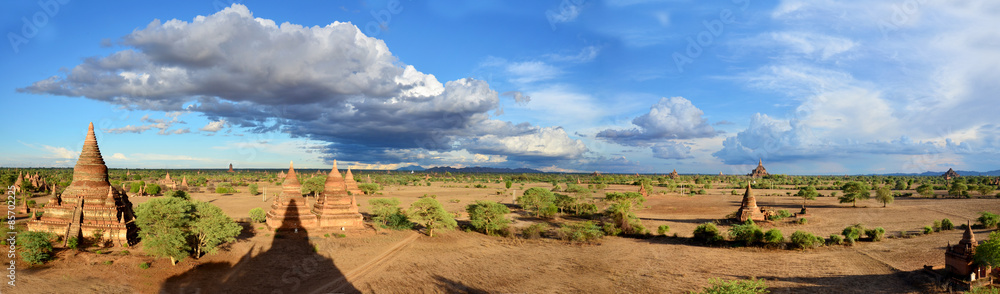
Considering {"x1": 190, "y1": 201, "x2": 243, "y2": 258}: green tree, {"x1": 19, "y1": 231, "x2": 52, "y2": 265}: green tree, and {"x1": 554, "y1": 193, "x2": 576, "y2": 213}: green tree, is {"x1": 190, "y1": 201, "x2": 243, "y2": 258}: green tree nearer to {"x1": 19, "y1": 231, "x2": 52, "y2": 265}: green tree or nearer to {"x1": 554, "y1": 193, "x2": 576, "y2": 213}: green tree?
{"x1": 19, "y1": 231, "x2": 52, "y2": 265}: green tree

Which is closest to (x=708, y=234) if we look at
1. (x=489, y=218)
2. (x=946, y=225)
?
(x=489, y=218)

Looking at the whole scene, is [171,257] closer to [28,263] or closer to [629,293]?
[28,263]

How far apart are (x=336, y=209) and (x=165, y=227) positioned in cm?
1301

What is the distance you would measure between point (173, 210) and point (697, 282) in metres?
28.8

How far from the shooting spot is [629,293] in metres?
22.0

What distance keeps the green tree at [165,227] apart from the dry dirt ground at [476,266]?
95 centimetres

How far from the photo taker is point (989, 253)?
757 inches

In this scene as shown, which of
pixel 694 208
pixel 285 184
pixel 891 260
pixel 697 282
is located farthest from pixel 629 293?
pixel 694 208

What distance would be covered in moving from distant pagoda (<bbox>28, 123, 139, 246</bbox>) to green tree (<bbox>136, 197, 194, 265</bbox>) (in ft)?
8.53

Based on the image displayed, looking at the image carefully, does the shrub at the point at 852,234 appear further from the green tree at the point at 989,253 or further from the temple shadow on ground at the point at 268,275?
the temple shadow on ground at the point at 268,275

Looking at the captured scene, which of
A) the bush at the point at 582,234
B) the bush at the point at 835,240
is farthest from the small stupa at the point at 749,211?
the bush at the point at 582,234

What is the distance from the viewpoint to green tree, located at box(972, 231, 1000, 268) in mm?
19016

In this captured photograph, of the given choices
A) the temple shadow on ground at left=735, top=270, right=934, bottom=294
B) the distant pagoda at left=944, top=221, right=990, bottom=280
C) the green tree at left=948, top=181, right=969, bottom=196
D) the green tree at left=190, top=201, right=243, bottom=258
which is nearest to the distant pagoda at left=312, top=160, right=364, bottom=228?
the green tree at left=190, top=201, right=243, bottom=258

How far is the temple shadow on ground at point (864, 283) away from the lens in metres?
21.5
